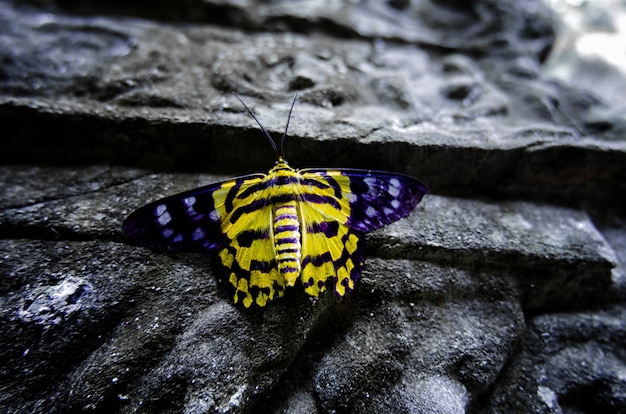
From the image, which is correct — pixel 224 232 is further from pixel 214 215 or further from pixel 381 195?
pixel 381 195

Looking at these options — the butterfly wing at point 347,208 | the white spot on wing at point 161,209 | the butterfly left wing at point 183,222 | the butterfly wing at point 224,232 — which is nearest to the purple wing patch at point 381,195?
the butterfly wing at point 347,208

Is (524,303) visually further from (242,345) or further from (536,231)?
(242,345)

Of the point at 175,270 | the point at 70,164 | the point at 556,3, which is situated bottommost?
the point at 175,270

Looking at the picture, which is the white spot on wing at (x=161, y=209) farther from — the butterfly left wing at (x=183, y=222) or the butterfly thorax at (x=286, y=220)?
the butterfly thorax at (x=286, y=220)

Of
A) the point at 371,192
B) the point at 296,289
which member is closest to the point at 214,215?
the point at 296,289

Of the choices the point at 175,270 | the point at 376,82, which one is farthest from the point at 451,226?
the point at 175,270

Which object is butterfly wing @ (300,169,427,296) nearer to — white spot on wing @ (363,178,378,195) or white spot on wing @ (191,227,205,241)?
white spot on wing @ (363,178,378,195)

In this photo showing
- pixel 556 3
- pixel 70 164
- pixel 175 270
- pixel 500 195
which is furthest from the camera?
pixel 556 3
